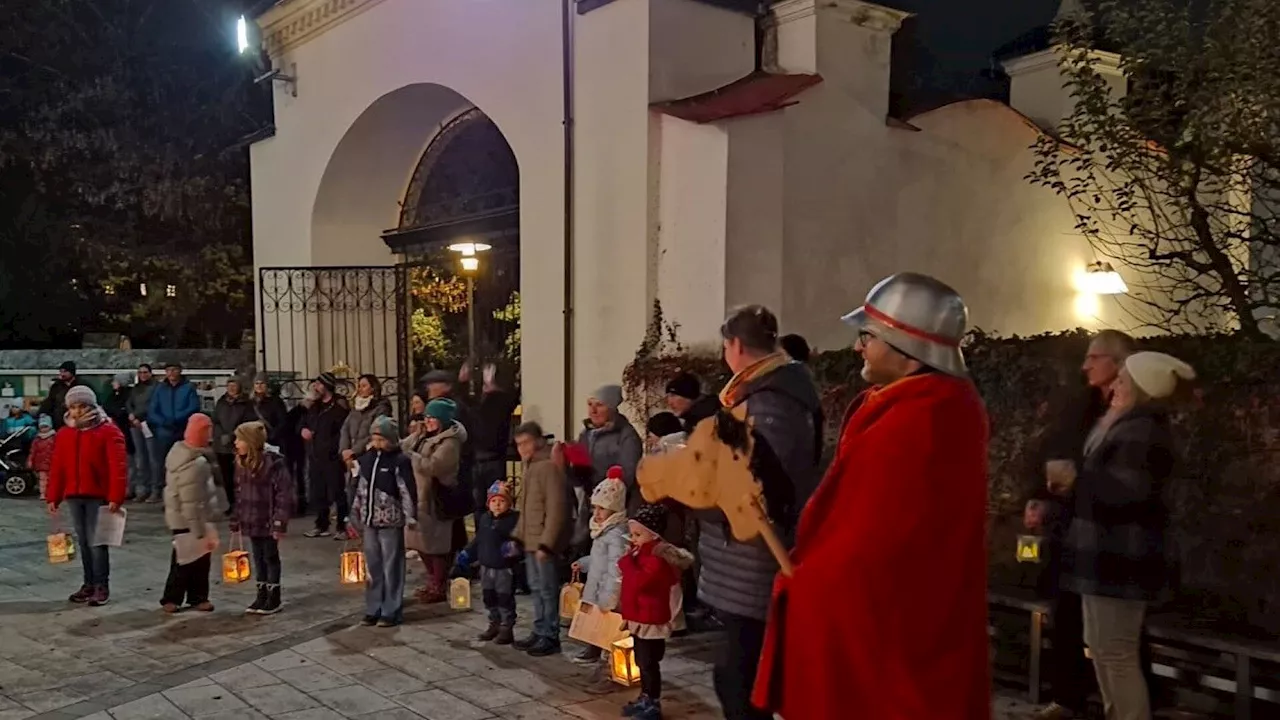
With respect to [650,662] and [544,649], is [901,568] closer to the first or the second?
[650,662]

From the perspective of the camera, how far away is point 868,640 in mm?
2561

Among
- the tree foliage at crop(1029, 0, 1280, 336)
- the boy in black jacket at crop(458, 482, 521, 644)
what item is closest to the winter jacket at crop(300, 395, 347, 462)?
the boy in black jacket at crop(458, 482, 521, 644)

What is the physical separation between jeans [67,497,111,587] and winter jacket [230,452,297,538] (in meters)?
1.25

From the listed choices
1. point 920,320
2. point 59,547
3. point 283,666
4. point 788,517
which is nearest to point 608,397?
point 283,666

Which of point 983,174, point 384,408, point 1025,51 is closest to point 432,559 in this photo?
point 384,408

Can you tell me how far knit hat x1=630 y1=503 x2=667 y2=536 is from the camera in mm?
5186

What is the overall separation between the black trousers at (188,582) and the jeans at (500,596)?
2.37m

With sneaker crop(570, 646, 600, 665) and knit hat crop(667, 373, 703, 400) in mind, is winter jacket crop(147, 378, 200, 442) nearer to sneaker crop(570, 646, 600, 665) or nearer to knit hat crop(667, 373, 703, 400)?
sneaker crop(570, 646, 600, 665)

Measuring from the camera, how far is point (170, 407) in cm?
1242

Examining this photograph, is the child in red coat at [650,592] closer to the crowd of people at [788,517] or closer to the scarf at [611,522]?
the crowd of people at [788,517]

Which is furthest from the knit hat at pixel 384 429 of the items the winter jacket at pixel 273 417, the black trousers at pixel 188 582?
the winter jacket at pixel 273 417

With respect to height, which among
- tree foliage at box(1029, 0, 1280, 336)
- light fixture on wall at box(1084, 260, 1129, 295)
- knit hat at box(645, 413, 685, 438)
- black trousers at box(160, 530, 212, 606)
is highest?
tree foliage at box(1029, 0, 1280, 336)

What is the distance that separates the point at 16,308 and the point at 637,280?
14.7 m

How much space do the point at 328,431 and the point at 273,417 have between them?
1225 millimetres
